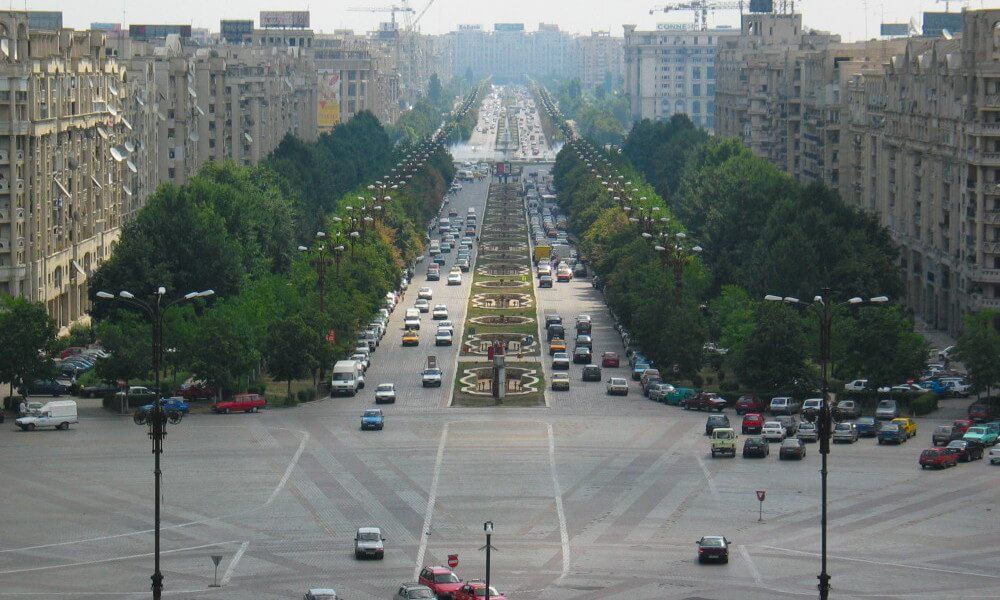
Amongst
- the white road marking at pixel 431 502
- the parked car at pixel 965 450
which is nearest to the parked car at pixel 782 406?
the parked car at pixel 965 450

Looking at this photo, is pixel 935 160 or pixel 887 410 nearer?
pixel 887 410

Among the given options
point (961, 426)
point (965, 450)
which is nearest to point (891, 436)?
point (961, 426)

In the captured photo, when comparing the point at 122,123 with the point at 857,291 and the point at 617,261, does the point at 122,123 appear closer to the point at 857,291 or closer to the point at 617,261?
the point at 617,261

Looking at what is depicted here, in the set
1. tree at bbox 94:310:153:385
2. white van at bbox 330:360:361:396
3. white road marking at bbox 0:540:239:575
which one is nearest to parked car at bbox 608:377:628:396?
white van at bbox 330:360:361:396

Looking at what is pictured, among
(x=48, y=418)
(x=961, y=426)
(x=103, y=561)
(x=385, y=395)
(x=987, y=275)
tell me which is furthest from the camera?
(x=987, y=275)

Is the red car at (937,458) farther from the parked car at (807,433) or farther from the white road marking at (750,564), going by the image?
the white road marking at (750,564)

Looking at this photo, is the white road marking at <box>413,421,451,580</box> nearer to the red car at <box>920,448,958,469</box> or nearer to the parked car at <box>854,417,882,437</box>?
the parked car at <box>854,417,882,437</box>

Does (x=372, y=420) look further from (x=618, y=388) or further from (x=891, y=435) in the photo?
(x=891, y=435)
